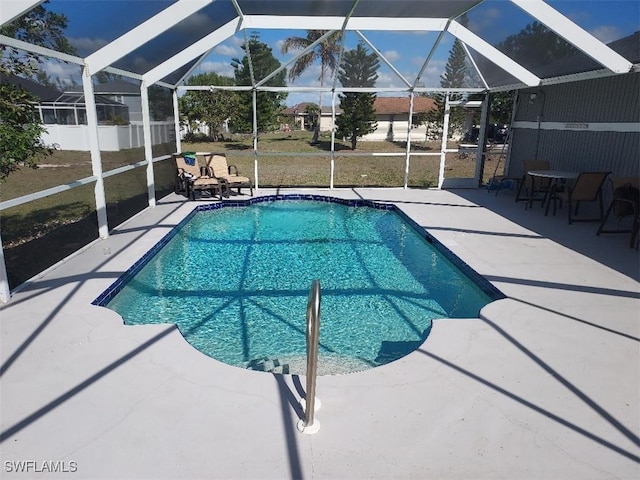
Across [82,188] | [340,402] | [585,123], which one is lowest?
[340,402]

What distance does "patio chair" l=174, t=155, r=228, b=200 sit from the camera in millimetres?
9617

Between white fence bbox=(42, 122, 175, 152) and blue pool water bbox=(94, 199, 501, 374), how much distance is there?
5.76 ft

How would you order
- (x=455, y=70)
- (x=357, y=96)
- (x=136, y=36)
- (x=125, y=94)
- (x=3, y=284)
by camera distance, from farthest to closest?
(x=357, y=96) < (x=455, y=70) < (x=125, y=94) < (x=136, y=36) < (x=3, y=284)

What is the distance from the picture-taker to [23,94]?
525cm

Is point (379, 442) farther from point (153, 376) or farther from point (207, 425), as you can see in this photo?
point (153, 376)

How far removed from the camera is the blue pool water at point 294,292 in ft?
13.5

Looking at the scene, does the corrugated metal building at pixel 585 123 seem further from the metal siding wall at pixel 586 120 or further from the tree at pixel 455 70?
the tree at pixel 455 70

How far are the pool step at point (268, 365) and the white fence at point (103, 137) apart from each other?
4418mm

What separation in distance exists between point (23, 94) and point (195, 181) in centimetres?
438

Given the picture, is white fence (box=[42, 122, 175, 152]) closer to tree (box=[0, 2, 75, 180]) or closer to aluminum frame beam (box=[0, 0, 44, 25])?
tree (box=[0, 2, 75, 180])

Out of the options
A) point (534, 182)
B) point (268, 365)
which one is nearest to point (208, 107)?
point (534, 182)

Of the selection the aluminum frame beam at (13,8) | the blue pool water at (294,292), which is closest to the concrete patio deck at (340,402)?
the blue pool water at (294,292)

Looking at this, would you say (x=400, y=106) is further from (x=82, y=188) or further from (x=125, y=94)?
(x=125, y=94)

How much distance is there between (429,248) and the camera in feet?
22.6
